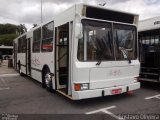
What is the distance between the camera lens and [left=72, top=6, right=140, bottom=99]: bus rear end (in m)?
5.98

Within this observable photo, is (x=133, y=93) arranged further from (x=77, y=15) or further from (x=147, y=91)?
(x=77, y=15)

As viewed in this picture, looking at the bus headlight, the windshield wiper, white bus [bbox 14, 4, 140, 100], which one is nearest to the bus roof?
white bus [bbox 14, 4, 140, 100]

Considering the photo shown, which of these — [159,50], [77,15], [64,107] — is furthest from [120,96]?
[77,15]

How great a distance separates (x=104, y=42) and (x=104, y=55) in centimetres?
39

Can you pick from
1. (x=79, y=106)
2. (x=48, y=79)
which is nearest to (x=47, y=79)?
(x=48, y=79)

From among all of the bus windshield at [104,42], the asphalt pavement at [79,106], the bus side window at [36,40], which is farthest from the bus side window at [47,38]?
the bus windshield at [104,42]

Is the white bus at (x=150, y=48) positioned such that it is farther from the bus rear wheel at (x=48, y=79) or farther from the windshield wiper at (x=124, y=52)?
the bus rear wheel at (x=48, y=79)

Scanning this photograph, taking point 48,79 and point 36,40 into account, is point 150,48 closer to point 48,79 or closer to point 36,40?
point 48,79

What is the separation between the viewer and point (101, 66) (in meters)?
6.24

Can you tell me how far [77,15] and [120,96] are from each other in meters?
3.30

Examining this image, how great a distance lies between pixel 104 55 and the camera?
6383mm

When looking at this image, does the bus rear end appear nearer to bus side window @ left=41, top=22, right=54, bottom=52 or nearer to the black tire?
bus side window @ left=41, top=22, right=54, bottom=52

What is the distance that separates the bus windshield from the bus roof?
→ 1.78 metres

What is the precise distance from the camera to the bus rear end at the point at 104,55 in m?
5.98
